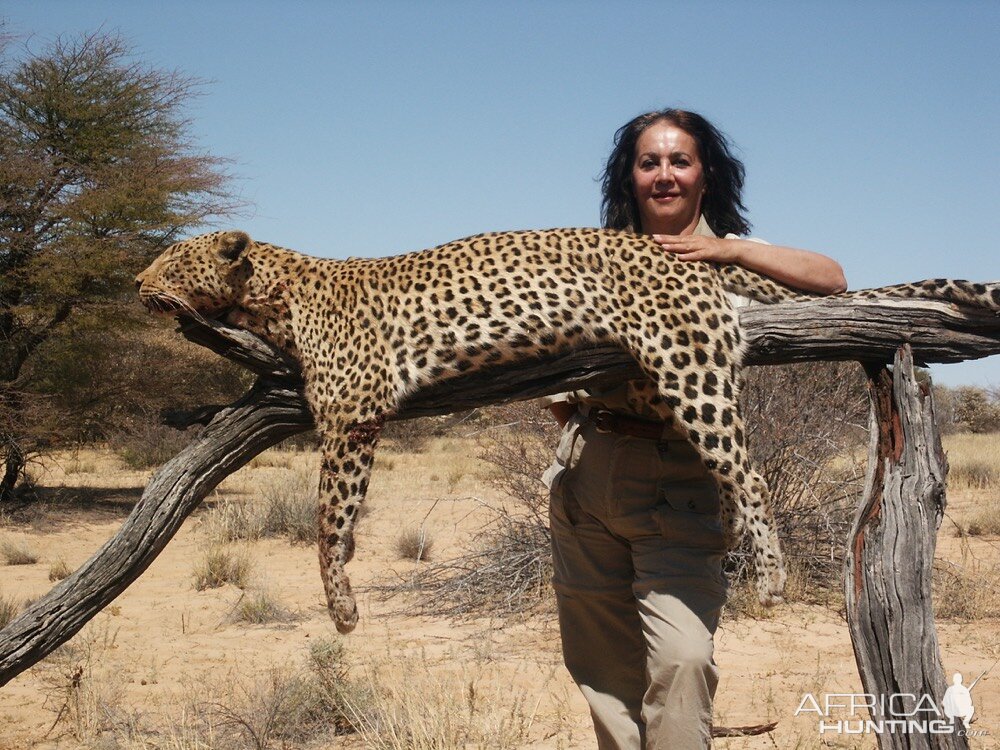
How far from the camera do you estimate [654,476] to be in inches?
157

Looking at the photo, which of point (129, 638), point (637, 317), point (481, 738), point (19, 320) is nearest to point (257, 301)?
point (637, 317)

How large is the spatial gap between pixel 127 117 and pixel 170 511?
51.5ft

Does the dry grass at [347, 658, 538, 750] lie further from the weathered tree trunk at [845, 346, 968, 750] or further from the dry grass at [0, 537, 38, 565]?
the dry grass at [0, 537, 38, 565]

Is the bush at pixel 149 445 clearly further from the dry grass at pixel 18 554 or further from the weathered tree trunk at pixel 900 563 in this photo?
the weathered tree trunk at pixel 900 563

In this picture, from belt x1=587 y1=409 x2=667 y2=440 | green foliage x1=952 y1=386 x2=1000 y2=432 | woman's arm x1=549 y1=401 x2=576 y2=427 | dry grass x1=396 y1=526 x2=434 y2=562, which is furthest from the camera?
green foliage x1=952 y1=386 x2=1000 y2=432

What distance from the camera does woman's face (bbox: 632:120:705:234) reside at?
4355 millimetres

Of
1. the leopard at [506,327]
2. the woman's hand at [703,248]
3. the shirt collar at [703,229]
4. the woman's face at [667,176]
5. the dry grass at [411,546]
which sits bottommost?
the dry grass at [411,546]

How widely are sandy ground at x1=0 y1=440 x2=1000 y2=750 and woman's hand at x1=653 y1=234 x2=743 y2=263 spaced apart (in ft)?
10.8

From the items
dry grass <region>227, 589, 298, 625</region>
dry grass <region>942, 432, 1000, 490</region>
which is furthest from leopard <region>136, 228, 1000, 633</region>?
dry grass <region>942, 432, 1000, 490</region>

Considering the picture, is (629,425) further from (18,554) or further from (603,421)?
(18,554)

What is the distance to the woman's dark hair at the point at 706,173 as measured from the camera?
4508mm

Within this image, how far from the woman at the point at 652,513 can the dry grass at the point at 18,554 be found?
1031 centimetres

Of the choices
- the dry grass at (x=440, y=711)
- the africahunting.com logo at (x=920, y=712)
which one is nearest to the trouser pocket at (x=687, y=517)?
the africahunting.com logo at (x=920, y=712)

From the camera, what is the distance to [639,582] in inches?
153
